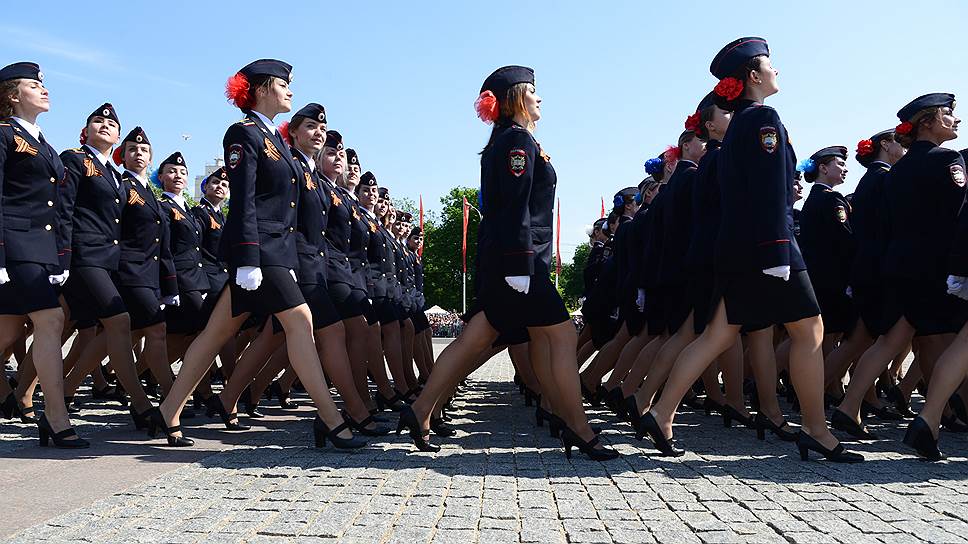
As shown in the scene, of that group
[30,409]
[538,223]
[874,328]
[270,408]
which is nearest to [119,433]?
[30,409]

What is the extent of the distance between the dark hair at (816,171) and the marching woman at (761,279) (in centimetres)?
273

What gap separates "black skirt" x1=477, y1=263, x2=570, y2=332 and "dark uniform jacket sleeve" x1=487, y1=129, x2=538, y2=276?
159mm

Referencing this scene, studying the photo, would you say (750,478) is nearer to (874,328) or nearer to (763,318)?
(763,318)

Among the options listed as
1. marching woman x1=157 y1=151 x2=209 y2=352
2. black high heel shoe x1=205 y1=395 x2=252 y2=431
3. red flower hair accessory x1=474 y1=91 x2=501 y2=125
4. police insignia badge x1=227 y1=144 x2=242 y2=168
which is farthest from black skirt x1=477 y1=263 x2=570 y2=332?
marching woman x1=157 y1=151 x2=209 y2=352

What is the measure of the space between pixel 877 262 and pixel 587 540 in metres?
4.50

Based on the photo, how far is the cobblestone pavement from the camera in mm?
3176

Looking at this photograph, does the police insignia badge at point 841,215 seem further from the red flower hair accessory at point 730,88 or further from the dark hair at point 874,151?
the red flower hair accessory at point 730,88

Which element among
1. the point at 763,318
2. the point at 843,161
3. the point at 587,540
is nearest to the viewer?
the point at 587,540

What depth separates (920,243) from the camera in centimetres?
585

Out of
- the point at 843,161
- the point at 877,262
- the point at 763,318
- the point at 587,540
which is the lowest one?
the point at 587,540

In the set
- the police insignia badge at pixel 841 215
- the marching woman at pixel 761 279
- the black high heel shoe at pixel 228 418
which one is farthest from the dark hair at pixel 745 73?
the black high heel shoe at pixel 228 418

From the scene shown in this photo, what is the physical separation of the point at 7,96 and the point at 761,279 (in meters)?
4.98

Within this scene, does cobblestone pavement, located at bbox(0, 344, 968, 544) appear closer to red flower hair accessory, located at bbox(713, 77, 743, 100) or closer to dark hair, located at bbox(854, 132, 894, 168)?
red flower hair accessory, located at bbox(713, 77, 743, 100)

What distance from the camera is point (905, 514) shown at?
346cm
